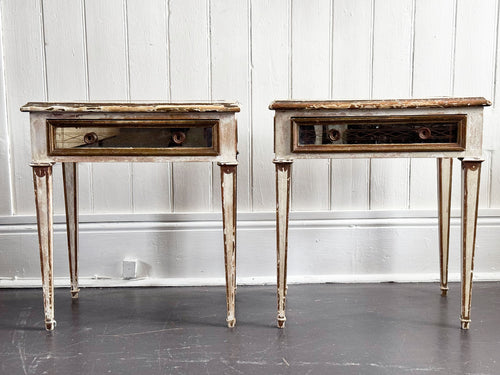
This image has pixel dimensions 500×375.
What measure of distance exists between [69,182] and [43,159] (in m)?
0.37

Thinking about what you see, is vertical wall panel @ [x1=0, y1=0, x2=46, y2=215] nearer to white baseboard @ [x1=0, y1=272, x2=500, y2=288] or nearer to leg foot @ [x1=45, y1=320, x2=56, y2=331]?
white baseboard @ [x1=0, y1=272, x2=500, y2=288]

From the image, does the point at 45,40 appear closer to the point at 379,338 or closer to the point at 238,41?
the point at 238,41

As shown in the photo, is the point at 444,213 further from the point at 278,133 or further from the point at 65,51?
the point at 65,51

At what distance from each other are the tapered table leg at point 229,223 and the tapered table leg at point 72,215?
658mm

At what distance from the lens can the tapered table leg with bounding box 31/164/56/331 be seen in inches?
68.9

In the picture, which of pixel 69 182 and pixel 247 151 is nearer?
pixel 69 182

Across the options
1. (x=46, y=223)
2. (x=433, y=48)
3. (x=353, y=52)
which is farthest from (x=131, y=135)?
(x=433, y=48)

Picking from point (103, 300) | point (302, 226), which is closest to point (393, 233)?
point (302, 226)

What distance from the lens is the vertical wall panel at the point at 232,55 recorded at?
2.24 m

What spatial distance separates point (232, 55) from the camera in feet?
7.41

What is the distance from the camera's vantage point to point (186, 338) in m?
1.74

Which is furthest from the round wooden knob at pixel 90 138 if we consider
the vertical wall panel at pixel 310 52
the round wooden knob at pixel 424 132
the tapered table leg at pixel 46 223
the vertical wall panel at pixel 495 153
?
the vertical wall panel at pixel 495 153

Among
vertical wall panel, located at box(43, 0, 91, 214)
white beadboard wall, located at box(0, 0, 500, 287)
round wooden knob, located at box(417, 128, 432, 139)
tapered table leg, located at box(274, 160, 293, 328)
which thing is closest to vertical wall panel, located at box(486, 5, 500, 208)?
white beadboard wall, located at box(0, 0, 500, 287)

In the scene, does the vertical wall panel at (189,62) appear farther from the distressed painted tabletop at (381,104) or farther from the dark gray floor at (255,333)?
the distressed painted tabletop at (381,104)
